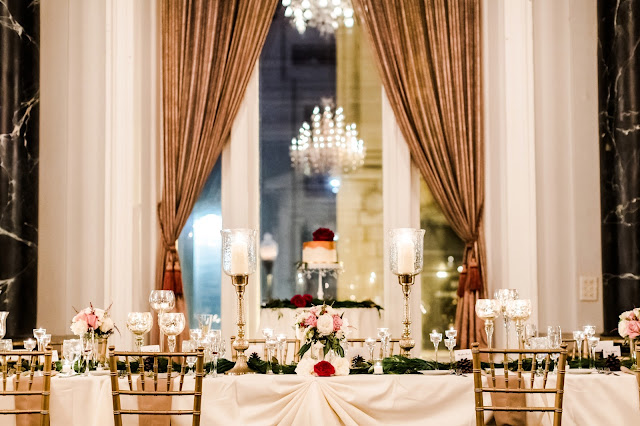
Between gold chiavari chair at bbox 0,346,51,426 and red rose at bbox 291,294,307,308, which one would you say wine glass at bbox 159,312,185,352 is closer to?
gold chiavari chair at bbox 0,346,51,426

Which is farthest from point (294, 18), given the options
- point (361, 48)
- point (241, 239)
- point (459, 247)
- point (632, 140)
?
point (241, 239)

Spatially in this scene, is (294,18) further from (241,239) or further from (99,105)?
(241,239)

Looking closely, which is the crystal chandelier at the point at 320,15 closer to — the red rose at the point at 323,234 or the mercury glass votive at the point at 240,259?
the red rose at the point at 323,234

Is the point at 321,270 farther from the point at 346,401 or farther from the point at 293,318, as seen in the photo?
the point at 346,401

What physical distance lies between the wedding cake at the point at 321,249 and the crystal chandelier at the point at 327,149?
0.68m

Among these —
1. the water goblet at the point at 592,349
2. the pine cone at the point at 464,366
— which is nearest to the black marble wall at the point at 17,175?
the pine cone at the point at 464,366

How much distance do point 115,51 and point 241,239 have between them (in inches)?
112

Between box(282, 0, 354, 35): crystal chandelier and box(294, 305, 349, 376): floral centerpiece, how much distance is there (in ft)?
12.6

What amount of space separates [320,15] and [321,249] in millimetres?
2014

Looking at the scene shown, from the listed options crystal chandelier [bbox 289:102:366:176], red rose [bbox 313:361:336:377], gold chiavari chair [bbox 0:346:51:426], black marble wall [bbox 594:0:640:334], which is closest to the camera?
gold chiavari chair [bbox 0:346:51:426]

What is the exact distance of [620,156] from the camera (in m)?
5.58

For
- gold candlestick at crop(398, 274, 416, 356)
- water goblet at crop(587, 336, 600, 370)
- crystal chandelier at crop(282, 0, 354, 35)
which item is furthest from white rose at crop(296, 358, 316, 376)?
crystal chandelier at crop(282, 0, 354, 35)

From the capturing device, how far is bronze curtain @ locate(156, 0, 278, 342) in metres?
6.64

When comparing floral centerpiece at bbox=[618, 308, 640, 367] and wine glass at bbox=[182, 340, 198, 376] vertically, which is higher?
floral centerpiece at bbox=[618, 308, 640, 367]
